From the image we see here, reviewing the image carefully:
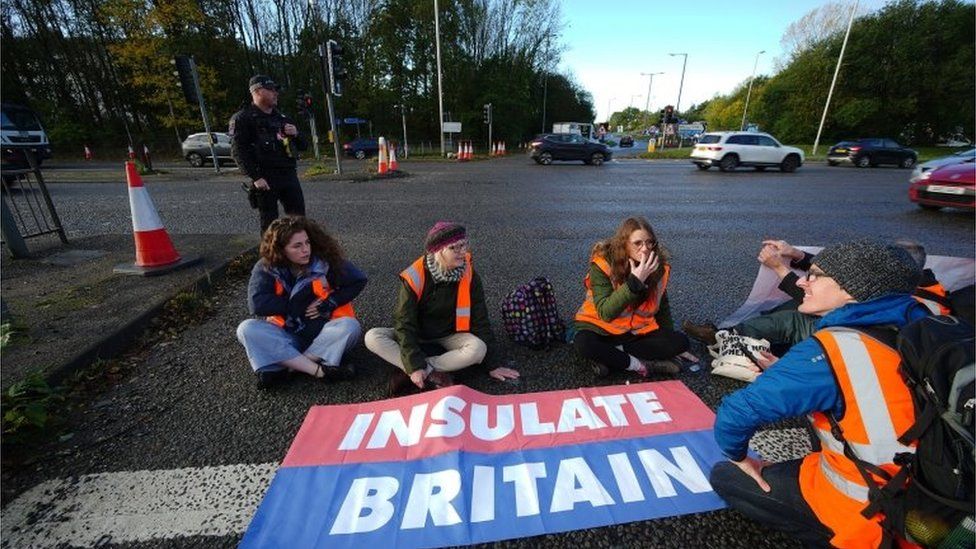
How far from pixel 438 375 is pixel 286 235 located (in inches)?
51.8

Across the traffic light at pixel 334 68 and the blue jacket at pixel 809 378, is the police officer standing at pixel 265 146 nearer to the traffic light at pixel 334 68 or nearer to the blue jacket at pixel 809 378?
the blue jacket at pixel 809 378

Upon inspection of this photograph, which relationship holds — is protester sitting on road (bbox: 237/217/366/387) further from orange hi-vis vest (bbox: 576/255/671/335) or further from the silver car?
the silver car

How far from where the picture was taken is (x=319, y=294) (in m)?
2.81

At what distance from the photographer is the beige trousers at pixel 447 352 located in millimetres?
2625

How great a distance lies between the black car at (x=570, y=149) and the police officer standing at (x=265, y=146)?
16.8m

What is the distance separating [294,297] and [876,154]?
2551 centimetres

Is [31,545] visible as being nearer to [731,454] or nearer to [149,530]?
[149,530]

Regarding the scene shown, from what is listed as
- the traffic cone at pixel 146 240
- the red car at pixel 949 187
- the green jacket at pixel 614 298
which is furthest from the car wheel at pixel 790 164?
the traffic cone at pixel 146 240

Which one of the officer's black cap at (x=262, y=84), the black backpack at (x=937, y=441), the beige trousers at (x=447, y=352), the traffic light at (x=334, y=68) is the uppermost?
the traffic light at (x=334, y=68)

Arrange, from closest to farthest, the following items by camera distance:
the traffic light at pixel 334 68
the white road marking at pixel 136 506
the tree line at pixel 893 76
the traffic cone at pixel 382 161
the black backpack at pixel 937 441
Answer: the black backpack at pixel 937 441, the white road marking at pixel 136 506, the traffic light at pixel 334 68, the traffic cone at pixel 382 161, the tree line at pixel 893 76

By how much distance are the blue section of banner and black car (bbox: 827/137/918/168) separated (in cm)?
2406

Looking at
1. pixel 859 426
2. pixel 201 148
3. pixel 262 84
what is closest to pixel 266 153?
pixel 262 84

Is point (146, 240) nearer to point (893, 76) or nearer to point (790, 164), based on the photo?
point (790, 164)

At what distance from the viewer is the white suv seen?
1557 centimetres
